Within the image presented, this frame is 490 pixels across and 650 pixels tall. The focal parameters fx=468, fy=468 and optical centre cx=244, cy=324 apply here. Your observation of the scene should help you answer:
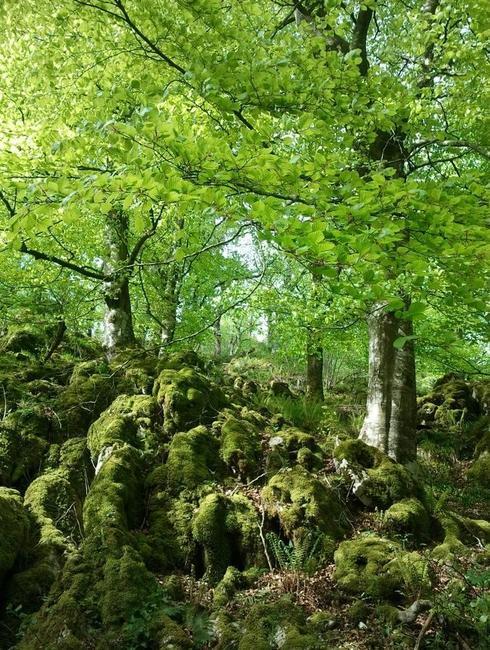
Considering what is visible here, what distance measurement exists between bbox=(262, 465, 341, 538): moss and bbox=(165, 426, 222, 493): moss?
0.83m

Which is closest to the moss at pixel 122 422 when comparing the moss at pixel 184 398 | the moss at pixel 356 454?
the moss at pixel 184 398

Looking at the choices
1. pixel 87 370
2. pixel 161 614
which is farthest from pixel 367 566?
pixel 87 370

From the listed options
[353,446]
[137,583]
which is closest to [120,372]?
[353,446]

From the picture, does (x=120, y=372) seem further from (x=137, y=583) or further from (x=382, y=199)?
(x=382, y=199)

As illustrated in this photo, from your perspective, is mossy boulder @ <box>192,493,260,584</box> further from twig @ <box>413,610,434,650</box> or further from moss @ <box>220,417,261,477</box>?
twig @ <box>413,610,434,650</box>

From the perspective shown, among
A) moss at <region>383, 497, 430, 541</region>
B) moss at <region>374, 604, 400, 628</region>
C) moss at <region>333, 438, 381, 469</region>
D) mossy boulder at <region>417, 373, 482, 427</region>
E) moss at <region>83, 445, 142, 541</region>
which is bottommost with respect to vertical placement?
moss at <region>374, 604, 400, 628</region>

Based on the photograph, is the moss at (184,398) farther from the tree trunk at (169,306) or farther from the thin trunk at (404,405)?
the tree trunk at (169,306)

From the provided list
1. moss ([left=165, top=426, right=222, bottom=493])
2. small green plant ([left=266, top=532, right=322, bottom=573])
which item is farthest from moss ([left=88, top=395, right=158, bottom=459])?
small green plant ([left=266, top=532, right=322, bottom=573])

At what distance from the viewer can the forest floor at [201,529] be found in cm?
362

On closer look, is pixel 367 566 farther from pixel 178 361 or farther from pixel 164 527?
pixel 178 361

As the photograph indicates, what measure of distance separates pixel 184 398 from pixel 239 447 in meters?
1.12

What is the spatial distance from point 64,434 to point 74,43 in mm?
5315

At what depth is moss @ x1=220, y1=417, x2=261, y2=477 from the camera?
6.16 metres

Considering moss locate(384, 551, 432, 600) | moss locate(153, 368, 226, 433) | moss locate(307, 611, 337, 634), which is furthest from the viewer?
moss locate(153, 368, 226, 433)
